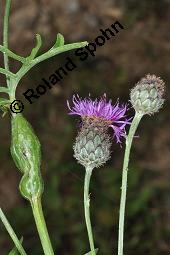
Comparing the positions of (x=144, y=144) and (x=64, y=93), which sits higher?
(x=64, y=93)

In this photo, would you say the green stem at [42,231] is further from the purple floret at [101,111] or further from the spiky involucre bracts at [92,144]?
the purple floret at [101,111]

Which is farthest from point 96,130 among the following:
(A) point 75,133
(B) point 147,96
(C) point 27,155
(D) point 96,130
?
(A) point 75,133

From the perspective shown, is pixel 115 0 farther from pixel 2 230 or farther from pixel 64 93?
pixel 2 230

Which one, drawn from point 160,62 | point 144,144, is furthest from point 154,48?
point 144,144

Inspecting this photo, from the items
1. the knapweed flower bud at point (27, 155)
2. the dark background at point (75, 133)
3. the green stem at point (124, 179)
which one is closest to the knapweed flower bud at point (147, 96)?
the green stem at point (124, 179)

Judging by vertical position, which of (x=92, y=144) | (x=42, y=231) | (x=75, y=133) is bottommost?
(x=42, y=231)

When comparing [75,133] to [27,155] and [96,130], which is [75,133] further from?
[27,155]
